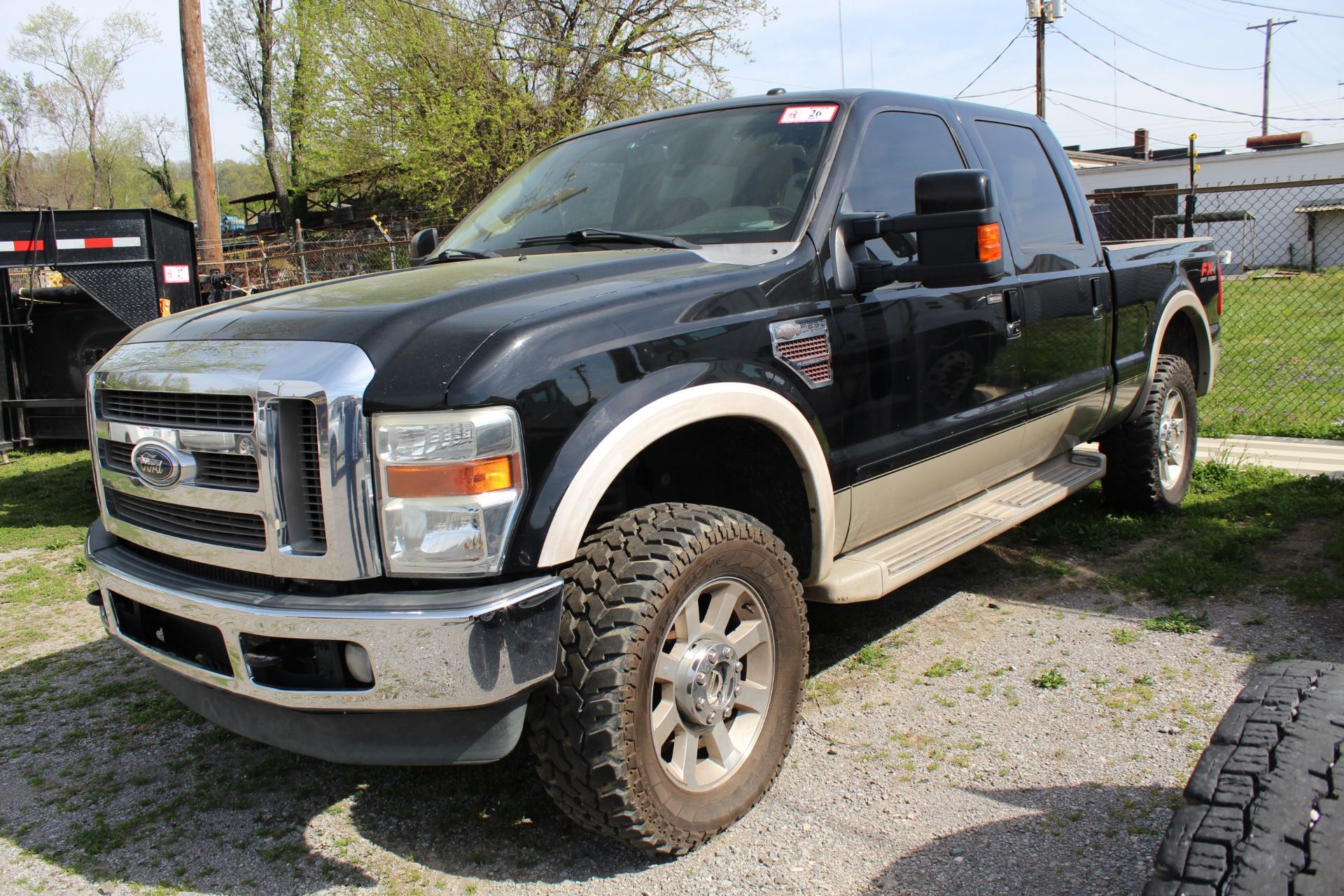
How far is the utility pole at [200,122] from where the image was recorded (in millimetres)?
13648

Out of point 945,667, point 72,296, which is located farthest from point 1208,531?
point 72,296

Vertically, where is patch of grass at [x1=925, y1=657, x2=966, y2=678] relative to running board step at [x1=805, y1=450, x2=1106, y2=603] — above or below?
below

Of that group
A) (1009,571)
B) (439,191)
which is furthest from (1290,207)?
(1009,571)

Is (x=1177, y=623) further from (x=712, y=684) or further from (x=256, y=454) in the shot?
(x=256, y=454)

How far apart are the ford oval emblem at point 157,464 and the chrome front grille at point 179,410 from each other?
0.21ft

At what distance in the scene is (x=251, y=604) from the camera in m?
2.35

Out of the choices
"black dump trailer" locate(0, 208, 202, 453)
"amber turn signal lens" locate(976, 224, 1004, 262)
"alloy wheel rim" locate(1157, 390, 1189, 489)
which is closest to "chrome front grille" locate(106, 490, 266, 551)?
"amber turn signal lens" locate(976, 224, 1004, 262)

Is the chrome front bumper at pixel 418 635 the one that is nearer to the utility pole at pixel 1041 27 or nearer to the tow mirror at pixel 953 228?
the tow mirror at pixel 953 228

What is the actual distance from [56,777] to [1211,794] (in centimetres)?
338

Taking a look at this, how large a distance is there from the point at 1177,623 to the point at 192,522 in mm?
3712

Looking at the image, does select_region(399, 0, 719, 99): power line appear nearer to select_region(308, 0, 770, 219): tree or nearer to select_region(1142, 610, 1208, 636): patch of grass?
select_region(308, 0, 770, 219): tree

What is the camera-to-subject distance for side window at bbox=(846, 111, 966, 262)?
347 cm

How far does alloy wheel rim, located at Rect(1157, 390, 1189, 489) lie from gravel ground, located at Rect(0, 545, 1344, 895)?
150 cm

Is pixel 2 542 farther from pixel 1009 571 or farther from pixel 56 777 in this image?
pixel 1009 571
